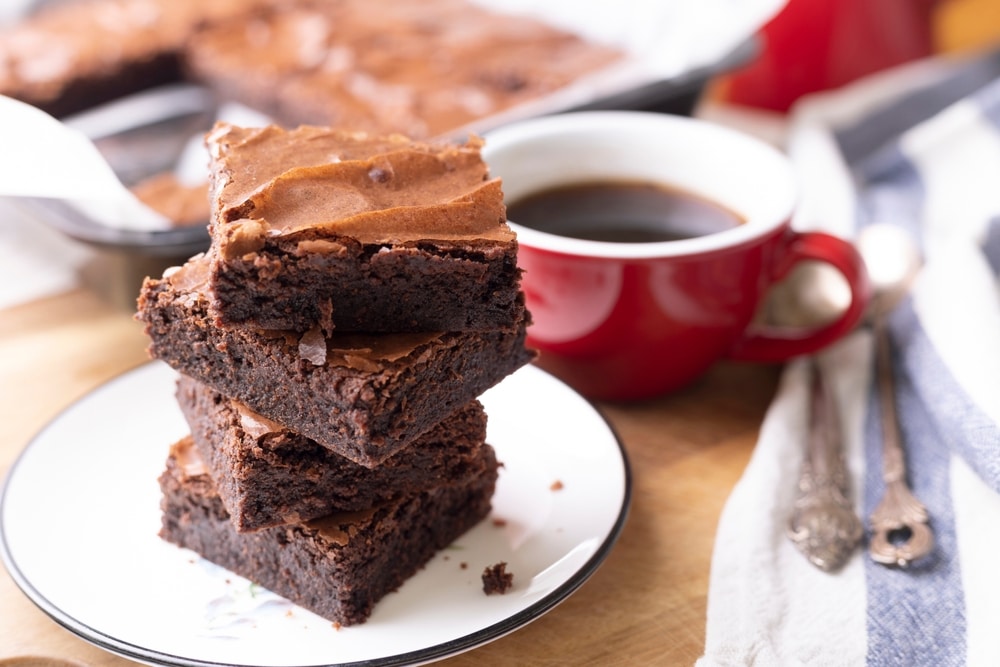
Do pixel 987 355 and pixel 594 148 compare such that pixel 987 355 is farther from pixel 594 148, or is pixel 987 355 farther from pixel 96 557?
pixel 96 557

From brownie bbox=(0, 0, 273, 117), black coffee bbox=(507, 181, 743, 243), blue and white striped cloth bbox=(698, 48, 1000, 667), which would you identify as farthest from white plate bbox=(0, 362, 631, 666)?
brownie bbox=(0, 0, 273, 117)

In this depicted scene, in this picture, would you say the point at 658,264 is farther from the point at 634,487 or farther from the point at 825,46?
the point at 825,46

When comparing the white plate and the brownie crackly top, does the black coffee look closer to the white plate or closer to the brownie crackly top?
the white plate

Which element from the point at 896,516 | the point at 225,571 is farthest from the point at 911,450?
the point at 225,571

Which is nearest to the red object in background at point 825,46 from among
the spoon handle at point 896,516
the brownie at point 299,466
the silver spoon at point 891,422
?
the silver spoon at point 891,422

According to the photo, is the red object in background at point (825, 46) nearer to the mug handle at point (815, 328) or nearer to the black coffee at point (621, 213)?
the black coffee at point (621, 213)

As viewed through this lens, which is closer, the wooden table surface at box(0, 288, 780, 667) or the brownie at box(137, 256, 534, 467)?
the brownie at box(137, 256, 534, 467)

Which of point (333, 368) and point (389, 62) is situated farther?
point (389, 62)
